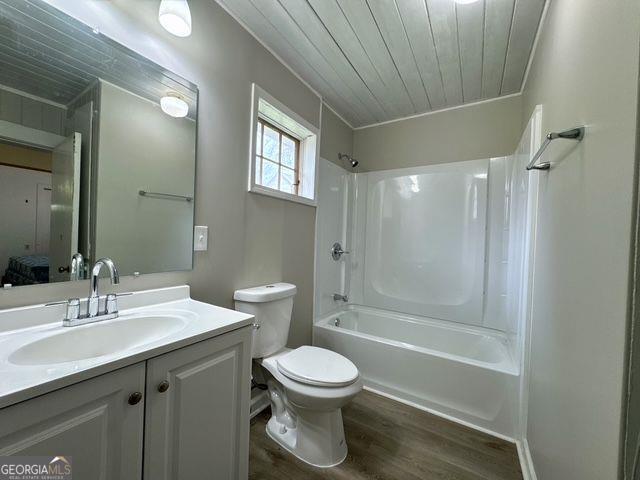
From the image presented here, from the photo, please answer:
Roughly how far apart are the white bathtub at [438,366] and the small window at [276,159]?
1236 mm

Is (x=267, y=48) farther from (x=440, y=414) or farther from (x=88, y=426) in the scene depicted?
(x=440, y=414)

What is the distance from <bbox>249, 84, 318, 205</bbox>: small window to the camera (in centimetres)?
169

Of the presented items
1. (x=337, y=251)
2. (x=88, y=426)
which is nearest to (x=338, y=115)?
(x=337, y=251)

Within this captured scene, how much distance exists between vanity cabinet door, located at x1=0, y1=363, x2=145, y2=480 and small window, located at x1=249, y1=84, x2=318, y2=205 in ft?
3.90

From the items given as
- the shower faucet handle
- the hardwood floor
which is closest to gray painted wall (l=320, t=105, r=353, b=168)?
the shower faucet handle

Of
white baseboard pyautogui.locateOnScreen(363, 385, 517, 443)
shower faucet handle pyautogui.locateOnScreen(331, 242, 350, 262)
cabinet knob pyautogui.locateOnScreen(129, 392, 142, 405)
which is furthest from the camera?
shower faucet handle pyautogui.locateOnScreen(331, 242, 350, 262)

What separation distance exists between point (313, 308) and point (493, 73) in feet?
7.31

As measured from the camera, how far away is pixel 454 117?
7.89 ft

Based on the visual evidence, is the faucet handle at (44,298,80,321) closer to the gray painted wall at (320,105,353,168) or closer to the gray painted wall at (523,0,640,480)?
the gray painted wall at (523,0,640,480)

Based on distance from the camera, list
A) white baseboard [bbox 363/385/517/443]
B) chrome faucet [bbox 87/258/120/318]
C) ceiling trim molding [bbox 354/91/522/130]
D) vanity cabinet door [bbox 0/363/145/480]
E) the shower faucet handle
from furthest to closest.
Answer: the shower faucet handle < ceiling trim molding [bbox 354/91/522/130] < white baseboard [bbox 363/385/517/443] < chrome faucet [bbox 87/258/120/318] < vanity cabinet door [bbox 0/363/145/480]

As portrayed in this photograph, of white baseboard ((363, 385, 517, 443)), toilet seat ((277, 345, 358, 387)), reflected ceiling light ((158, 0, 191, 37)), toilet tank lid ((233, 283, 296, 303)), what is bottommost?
white baseboard ((363, 385, 517, 443))

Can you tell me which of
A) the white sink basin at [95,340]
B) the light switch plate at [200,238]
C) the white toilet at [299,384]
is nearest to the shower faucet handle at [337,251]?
the white toilet at [299,384]

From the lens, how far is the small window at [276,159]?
1896mm

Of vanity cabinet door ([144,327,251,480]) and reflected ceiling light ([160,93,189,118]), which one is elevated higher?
reflected ceiling light ([160,93,189,118])
